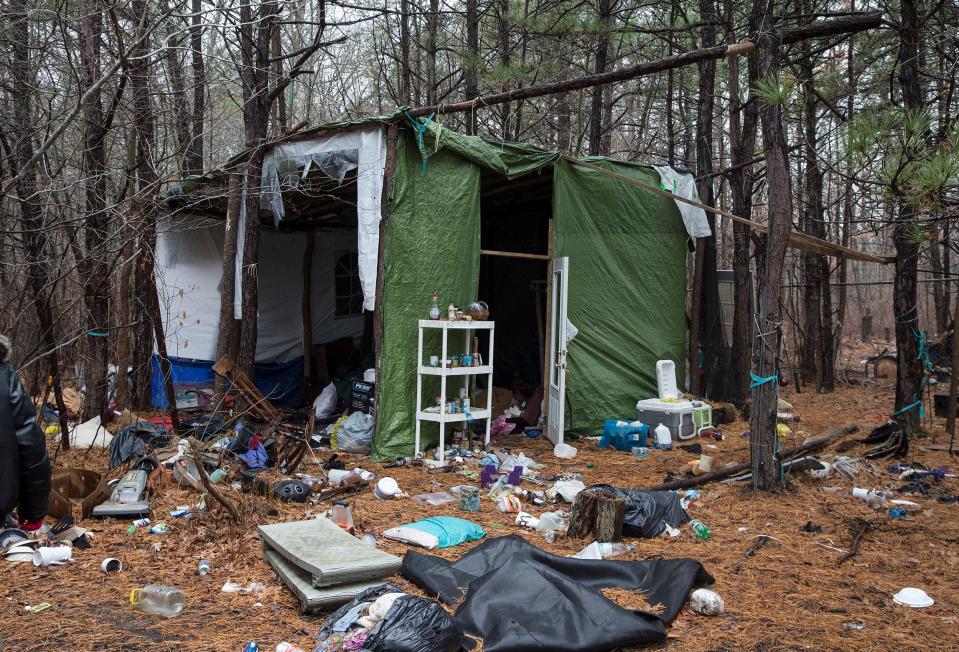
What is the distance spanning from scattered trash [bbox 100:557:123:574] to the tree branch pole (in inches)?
166

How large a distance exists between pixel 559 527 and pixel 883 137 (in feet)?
9.84

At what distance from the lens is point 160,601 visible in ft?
11.2

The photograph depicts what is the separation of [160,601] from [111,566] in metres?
0.70

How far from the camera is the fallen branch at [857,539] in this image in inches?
164

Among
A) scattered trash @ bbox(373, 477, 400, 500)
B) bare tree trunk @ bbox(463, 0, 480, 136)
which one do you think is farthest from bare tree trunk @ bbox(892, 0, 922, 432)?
bare tree trunk @ bbox(463, 0, 480, 136)

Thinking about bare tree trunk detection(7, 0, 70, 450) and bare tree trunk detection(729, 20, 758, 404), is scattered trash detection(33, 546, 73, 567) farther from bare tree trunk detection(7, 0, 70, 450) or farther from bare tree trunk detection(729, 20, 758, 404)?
bare tree trunk detection(729, 20, 758, 404)

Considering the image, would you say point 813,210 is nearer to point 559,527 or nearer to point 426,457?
point 426,457

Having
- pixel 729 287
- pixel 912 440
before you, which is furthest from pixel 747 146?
pixel 912 440

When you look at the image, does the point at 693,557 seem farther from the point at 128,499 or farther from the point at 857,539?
the point at 128,499

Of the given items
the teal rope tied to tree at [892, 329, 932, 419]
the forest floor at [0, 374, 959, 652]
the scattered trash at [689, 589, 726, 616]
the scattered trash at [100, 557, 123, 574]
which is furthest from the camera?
the teal rope tied to tree at [892, 329, 932, 419]

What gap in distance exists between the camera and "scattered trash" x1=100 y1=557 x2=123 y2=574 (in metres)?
3.90

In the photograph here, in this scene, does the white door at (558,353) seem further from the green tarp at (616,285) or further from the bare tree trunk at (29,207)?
the bare tree trunk at (29,207)

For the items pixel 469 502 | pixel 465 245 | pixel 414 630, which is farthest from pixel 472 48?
A: pixel 414 630

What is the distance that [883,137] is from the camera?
398 cm
